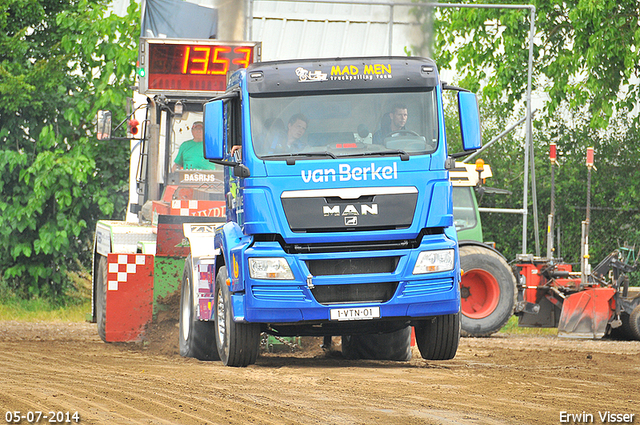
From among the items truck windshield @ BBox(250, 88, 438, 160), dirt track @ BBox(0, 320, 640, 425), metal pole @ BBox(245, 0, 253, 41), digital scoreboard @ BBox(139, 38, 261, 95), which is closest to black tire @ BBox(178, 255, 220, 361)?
dirt track @ BBox(0, 320, 640, 425)

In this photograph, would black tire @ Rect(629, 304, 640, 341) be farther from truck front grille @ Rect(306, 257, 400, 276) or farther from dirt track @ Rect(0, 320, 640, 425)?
truck front grille @ Rect(306, 257, 400, 276)

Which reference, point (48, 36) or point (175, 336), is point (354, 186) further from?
point (48, 36)

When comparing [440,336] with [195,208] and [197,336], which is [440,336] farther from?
[195,208]

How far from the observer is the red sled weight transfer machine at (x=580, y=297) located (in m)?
14.8

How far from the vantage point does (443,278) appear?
29.9 ft

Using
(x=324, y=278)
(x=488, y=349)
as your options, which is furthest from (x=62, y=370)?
(x=488, y=349)

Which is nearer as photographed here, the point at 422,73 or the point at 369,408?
the point at 369,408

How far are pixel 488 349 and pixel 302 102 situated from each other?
5.08m

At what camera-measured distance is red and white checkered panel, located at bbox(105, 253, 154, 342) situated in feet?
40.2

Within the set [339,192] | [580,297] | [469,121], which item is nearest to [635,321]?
[580,297]

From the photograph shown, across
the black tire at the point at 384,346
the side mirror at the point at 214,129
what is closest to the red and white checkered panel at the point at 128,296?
the black tire at the point at 384,346

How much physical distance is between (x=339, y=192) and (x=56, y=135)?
12675 mm

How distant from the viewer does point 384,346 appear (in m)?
11.1

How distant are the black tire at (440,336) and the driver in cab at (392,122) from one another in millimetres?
1798
